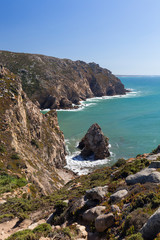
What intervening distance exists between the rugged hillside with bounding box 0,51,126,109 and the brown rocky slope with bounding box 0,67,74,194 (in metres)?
62.4

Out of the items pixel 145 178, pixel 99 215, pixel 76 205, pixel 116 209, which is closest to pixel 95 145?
pixel 145 178

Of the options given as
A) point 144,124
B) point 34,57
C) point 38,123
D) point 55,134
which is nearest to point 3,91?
point 38,123

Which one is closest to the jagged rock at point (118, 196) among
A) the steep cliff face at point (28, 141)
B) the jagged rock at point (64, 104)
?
the steep cliff face at point (28, 141)

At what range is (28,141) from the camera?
33.2 metres

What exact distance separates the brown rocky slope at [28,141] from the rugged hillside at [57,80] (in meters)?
62.4

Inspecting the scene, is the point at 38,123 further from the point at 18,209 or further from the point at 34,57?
the point at 34,57

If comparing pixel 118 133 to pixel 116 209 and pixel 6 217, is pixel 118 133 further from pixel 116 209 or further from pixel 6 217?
pixel 116 209

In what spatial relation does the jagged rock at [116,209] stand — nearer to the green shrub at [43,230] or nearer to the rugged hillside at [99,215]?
the rugged hillside at [99,215]

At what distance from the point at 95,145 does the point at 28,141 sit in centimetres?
2182

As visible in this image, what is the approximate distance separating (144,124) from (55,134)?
44444mm

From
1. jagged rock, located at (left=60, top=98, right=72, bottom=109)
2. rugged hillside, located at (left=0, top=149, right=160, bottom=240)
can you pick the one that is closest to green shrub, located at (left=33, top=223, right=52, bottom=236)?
rugged hillside, located at (left=0, top=149, right=160, bottom=240)

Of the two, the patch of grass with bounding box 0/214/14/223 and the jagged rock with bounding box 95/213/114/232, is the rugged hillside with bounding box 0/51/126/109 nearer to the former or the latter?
the patch of grass with bounding box 0/214/14/223

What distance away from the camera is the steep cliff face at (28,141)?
76.5 feet

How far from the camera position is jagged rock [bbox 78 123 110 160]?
47781 mm
